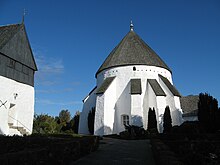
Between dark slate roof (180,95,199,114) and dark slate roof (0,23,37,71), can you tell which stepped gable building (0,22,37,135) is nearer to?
dark slate roof (0,23,37,71)

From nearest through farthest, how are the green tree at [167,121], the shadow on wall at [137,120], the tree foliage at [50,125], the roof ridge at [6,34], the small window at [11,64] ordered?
the roof ridge at [6,34] < the small window at [11,64] < the green tree at [167,121] < the shadow on wall at [137,120] < the tree foliage at [50,125]

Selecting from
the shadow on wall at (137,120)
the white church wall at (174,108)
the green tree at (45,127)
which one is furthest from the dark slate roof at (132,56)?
the green tree at (45,127)

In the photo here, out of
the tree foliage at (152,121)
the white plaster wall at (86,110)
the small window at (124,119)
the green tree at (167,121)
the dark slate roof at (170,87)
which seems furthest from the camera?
the white plaster wall at (86,110)

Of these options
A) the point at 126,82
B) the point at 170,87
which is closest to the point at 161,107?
the point at 170,87

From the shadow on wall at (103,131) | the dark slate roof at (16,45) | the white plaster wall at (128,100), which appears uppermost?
the dark slate roof at (16,45)

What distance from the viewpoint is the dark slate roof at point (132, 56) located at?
25328mm

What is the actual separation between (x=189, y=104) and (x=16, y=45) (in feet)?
71.4

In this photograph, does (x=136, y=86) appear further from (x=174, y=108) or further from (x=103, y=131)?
(x=103, y=131)

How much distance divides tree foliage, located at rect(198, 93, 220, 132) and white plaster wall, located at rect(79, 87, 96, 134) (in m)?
13.1

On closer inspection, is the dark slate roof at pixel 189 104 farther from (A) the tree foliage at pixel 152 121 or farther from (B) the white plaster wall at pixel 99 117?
(B) the white plaster wall at pixel 99 117

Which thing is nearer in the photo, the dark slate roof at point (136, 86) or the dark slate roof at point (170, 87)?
the dark slate roof at point (136, 86)

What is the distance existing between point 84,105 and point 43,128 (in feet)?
19.6

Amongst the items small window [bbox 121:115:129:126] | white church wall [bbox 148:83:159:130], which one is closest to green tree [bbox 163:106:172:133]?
white church wall [bbox 148:83:159:130]

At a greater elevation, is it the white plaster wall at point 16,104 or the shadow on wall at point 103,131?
the white plaster wall at point 16,104
